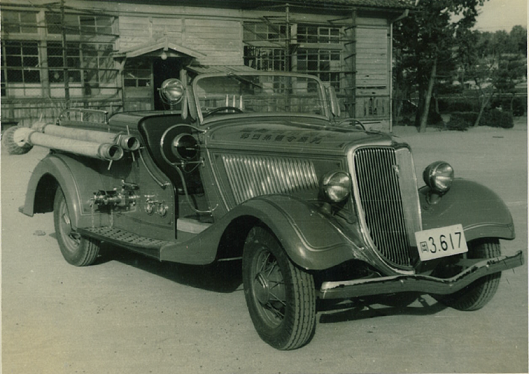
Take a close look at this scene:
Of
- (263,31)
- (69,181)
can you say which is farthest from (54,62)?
(69,181)

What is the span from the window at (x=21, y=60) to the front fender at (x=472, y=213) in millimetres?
13041

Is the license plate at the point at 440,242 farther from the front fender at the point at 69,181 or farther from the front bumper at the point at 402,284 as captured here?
the front fender at the point at 69,181

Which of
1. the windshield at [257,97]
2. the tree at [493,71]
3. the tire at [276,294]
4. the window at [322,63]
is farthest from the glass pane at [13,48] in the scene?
the tree at [493,71]

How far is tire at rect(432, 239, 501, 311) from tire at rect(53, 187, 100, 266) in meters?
3.33

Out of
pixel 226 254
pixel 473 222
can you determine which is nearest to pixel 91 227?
pixel 226 254

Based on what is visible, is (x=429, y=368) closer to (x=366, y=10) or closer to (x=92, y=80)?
(x=92, y=80)

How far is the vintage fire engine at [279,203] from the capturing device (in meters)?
3.63

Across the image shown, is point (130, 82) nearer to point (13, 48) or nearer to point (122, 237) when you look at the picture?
point (13, 48)

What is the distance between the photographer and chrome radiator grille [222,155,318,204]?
4.08 metres

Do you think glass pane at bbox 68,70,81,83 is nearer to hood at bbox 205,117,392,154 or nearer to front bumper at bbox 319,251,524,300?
hood at bbox 205,117,392,154

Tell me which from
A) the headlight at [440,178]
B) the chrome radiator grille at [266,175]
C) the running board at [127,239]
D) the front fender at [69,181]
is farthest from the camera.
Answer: the front fender at [69,181]

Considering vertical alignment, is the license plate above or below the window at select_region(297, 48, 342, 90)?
below

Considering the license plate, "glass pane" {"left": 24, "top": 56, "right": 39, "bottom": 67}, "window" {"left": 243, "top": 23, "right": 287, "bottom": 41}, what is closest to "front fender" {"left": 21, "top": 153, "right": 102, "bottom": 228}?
the license plate

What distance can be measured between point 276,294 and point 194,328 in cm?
72
